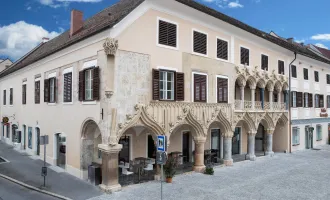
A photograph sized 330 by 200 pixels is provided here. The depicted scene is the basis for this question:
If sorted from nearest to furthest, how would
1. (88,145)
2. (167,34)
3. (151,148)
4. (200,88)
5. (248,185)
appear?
(248,185), (88,145), (167,34), (200,88), (151,148)

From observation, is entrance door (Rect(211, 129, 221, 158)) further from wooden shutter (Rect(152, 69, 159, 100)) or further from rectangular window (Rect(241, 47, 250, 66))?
wooden shutter (Rect(152, 69, 159, 100))

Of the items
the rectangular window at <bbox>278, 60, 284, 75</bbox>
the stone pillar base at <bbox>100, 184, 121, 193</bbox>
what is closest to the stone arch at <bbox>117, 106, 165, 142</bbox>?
the stone pillar base at <bbox>100, 184, 121, 193</bbox>

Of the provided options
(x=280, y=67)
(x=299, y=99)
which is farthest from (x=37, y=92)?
(x=299, y=99)

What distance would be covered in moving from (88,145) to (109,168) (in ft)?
10.5

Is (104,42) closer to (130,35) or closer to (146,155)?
(130,35)

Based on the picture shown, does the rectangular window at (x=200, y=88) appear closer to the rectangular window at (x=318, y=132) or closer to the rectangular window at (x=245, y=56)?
the rectangular window at (x=245, y=56)

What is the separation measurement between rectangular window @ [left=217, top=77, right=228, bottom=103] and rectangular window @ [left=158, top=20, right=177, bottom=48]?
16.1ft

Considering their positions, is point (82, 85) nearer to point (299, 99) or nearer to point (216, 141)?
point (216, 141)

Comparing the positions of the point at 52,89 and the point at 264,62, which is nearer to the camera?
the point at 52,89

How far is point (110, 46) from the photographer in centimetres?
1326

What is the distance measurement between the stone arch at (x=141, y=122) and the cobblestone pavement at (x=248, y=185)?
286 cm

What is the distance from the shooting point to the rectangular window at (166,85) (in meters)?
15.7

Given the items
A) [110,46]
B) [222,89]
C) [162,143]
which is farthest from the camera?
[222,89]

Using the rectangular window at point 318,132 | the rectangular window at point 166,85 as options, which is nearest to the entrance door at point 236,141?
the rectangular window at point 166,85
